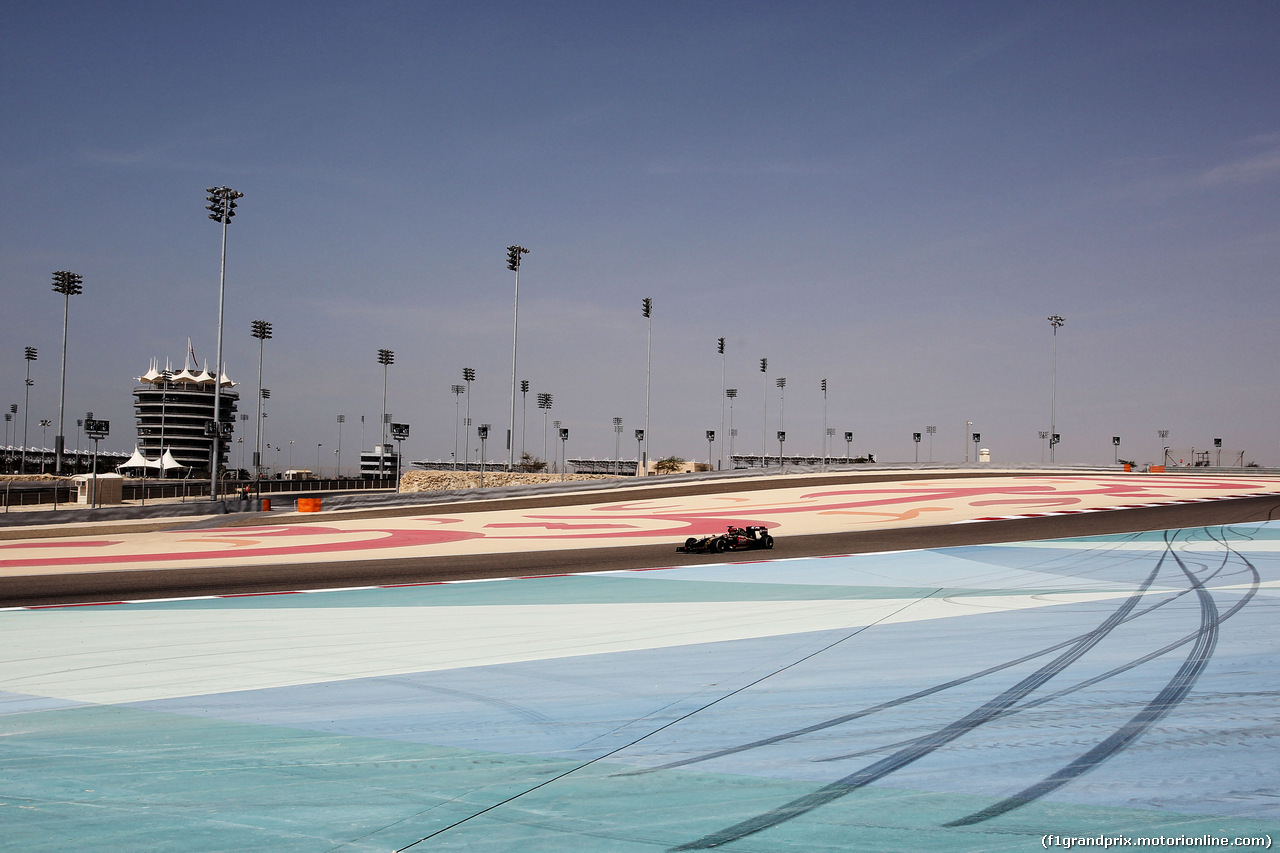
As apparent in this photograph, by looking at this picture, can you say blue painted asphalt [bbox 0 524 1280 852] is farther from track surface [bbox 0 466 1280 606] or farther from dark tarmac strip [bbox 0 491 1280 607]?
track surface [bbox 0 466 1280 606]

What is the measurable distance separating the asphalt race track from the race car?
4.55 m

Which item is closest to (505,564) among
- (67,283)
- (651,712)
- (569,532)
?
(569,532)

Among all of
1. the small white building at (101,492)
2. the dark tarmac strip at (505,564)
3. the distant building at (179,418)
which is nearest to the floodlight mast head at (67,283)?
the small white building at (101,492)

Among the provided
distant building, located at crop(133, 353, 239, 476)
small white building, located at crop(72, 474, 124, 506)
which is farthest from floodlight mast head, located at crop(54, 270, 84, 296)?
distant building, located at crop(133, 353, 239, 476)

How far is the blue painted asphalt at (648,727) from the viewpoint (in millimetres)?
4398

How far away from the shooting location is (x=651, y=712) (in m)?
6.42

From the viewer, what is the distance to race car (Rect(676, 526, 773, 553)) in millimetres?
20359

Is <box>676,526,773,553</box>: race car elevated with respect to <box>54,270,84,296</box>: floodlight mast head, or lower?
lower

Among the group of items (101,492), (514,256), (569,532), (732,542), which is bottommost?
(101,492)

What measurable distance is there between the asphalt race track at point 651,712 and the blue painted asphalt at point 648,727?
29mm

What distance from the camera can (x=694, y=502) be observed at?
3772 cm

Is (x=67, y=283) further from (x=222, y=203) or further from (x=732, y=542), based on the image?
(x=732, y=542)

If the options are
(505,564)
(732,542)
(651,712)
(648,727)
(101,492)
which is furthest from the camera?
(101,492)

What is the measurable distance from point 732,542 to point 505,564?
596 centimetres
